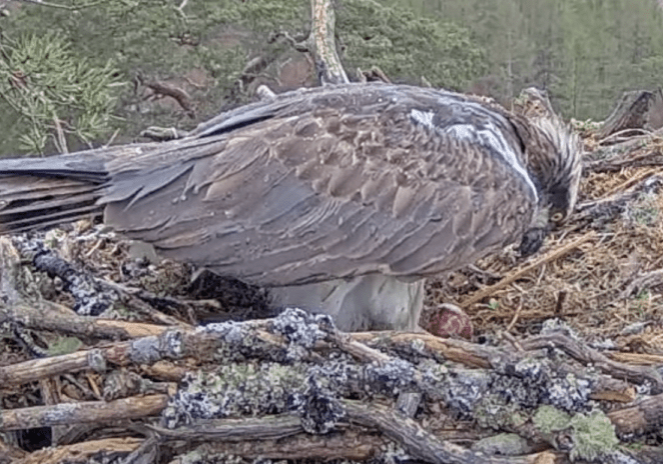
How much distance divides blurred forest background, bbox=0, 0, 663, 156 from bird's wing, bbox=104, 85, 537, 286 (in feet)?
21.0

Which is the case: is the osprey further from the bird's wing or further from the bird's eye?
the bird's eye

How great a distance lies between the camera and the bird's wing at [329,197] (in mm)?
2682

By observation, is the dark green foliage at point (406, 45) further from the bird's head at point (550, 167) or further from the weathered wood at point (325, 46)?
the bird's head at point (550, 167)

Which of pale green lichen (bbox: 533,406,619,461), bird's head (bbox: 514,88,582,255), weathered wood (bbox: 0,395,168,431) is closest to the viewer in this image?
pale green lichen (bbox: 533,406,619,461)

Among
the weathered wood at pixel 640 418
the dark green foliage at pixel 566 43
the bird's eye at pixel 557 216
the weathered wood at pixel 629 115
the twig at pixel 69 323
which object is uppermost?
the weathered wood at pixel 629 115

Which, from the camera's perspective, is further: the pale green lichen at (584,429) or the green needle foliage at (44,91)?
the green needle foliage at (44,91)

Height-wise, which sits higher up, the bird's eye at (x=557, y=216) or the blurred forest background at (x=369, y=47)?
the bird's eye at (x=557, y=216)

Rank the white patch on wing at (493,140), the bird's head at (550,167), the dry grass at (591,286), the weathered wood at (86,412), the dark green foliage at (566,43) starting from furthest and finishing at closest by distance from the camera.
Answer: the dark green foliage at (566,43) < the bird's head at (550,167) < the dry grass at (591,286) < the white patch on wing at (493,140) < the weathered wood at (86,412)

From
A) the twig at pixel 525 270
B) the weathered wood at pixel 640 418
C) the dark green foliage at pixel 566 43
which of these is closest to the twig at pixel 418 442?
the weathered wood at pixel 640 418

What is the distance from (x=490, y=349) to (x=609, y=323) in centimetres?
71

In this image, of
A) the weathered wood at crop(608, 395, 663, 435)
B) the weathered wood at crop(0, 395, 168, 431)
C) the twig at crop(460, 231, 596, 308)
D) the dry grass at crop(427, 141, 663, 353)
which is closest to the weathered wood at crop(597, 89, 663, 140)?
the dry grass at crop(427, 141, 663, 353)

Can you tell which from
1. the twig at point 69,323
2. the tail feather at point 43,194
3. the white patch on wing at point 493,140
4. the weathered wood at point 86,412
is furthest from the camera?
the white patch on wing at point 493,140

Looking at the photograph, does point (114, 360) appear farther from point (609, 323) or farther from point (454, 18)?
point (454, 18)

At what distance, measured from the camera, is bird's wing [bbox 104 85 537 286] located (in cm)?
268
